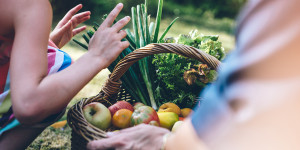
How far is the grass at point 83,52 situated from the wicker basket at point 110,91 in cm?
23

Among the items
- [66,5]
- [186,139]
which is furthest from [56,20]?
[186,139]

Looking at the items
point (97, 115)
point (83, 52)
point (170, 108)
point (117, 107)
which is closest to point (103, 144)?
point (97, 115)

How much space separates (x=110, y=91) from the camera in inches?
67.9

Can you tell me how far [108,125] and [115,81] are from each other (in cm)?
24

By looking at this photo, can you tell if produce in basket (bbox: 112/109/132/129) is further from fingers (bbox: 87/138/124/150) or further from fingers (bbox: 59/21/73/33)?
fingers (bbox: 59/21/73/33)

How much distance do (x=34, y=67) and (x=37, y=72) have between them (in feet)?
0.07

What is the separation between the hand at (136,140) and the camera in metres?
1.10

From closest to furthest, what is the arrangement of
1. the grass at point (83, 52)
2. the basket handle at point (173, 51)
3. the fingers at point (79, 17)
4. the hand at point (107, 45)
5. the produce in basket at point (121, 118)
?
1. the hand at point (107, 45)
2. the basket handle at point (173, 51)
3. the produce in basket at point (121, 118)
4. the fingers at point (79, 17)
5. the grass at point (83, 52)

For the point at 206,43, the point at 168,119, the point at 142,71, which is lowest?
the point at 168,119

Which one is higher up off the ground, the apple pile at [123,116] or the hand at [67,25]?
the hand at [67,25]

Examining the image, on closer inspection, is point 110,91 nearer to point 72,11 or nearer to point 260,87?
point 72,11

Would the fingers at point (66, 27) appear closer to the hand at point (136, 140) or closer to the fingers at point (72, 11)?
the fingers at point (72, 11)

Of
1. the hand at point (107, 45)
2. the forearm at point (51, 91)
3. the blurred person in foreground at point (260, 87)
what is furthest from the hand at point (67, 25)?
the blurred person in foreground at point (260, 87)

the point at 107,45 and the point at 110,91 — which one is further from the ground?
the point at 107,45
